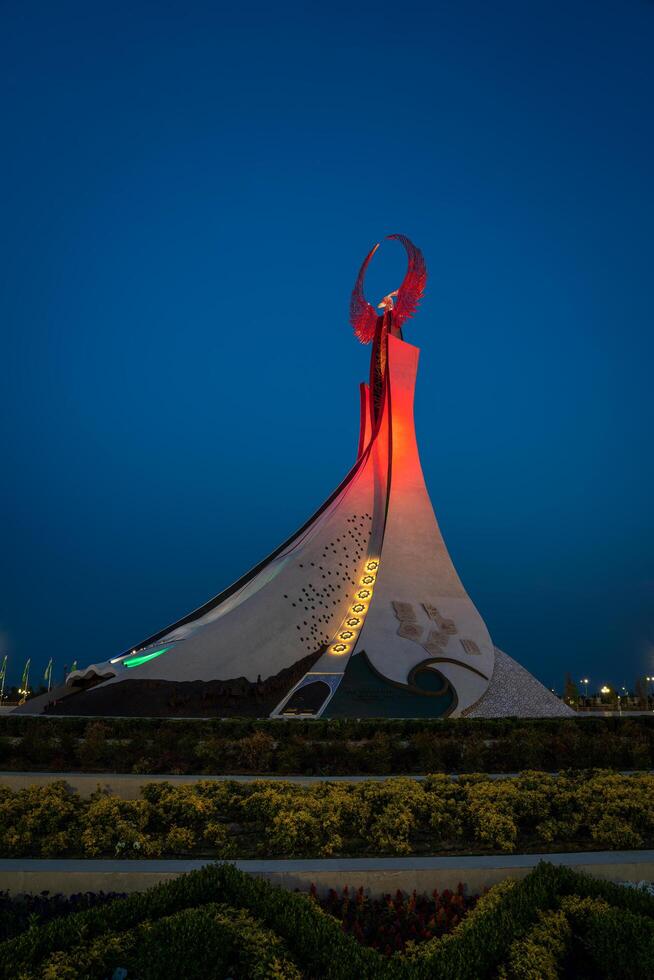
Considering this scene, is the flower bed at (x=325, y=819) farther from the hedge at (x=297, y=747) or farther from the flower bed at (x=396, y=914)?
the hedge at (x=297, y=747)

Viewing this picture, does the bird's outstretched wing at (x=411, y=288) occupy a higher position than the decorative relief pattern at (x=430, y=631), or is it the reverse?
the bird's outstretched wing at (x=411, y=288)

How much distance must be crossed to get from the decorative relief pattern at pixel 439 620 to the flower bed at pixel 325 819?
8.67 meters

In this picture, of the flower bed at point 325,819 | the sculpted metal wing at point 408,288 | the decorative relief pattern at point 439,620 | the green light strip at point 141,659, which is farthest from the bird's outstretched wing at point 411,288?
the flower bed at point 325,819

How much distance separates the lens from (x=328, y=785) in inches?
247

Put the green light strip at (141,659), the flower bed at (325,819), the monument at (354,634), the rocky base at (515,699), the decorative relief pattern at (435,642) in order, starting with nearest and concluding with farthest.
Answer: the flower bed at (325,819)
the monument at (354,634)
the green light strip at (141,659)
the rocky base at (515,699)
the decorative relief pattern at (435,642)

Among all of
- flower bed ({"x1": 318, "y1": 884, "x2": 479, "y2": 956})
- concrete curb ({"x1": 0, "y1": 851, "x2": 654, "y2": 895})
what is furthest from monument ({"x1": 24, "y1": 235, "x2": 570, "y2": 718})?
flower bed ({"x1": 318, "y1": 884, "x2": 479, "y2": 956})

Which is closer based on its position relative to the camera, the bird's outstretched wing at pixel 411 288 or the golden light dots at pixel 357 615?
the golden light dots at pixel 357 615

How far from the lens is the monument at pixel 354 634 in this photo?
13000 millimetres

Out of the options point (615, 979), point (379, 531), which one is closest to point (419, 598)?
point (379, 531)

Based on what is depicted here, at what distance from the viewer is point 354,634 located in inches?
575

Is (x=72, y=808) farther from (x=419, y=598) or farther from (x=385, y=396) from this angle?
(x=385, y=396)

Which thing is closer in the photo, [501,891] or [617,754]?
[501,891]

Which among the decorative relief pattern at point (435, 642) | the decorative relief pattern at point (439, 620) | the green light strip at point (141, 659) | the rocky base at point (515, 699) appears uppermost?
the decorative relief pattern at point (439, 620)

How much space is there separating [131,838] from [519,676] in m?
11.5
